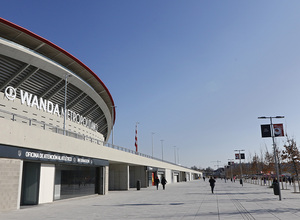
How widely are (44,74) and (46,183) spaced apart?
1236cm

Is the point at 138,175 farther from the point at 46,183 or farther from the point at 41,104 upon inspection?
the point at 46,183

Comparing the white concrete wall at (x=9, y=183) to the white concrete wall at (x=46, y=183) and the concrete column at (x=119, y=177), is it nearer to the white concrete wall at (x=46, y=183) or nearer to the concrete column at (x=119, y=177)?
the white concrete wall at (x=46, y=183)

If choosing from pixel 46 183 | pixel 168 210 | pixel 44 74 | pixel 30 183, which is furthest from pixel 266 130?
pixel 44 74

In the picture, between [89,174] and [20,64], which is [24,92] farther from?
[89,174]

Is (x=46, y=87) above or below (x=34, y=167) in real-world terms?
above

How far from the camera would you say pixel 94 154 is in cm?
2311

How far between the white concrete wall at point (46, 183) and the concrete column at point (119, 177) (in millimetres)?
16675

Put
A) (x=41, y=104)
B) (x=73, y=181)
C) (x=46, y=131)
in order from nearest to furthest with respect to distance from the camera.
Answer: (x=46, y=131), (x=73, y=181), (x=41, y=104)

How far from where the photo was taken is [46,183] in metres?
17.3

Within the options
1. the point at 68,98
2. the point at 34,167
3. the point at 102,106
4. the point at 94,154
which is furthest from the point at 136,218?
the point at 102,106

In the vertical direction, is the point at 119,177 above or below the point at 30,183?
below

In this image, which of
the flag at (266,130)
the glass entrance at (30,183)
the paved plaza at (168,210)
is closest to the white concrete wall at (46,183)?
the glass entrance at (30,183)

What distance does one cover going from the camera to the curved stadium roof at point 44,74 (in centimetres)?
2211

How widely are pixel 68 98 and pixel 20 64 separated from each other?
8798mm
